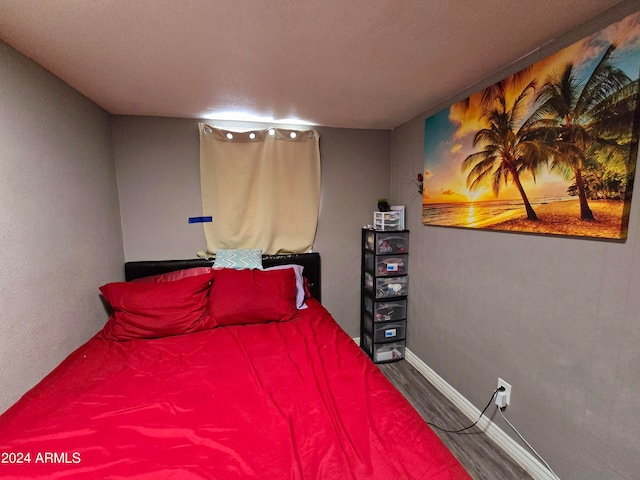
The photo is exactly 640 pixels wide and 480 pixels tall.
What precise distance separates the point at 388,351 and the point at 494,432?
0.98 metres

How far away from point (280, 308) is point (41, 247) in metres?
1.32

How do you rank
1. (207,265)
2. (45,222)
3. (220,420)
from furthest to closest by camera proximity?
(207,265) → (45,222) → (220,420)

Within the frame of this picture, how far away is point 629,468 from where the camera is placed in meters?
1.04

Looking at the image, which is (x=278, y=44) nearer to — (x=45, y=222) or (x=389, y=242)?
(x=45, y=222)

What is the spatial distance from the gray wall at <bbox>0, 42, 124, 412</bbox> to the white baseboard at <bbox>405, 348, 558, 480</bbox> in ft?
8.04

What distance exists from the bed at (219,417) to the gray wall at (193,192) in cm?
97

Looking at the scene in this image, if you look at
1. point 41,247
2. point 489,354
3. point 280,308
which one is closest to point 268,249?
point 280,308

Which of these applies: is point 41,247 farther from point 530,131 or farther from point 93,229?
point 530,131

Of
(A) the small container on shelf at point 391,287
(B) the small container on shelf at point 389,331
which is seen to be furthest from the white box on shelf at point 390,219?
(B) the small container on shelf at point 389,331

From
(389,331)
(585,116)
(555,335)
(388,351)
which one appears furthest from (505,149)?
(388,351)

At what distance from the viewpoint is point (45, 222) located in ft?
4.49

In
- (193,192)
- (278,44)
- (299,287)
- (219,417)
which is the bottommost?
(219,417)

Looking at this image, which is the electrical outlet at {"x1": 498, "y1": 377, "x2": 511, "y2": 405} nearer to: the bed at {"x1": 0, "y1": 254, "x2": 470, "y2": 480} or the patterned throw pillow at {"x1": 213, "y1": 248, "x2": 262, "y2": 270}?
the bed at {"x1": 0, "y1": 254, "x2": 470, "y2": 480}

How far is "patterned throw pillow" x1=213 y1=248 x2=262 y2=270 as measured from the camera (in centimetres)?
220
